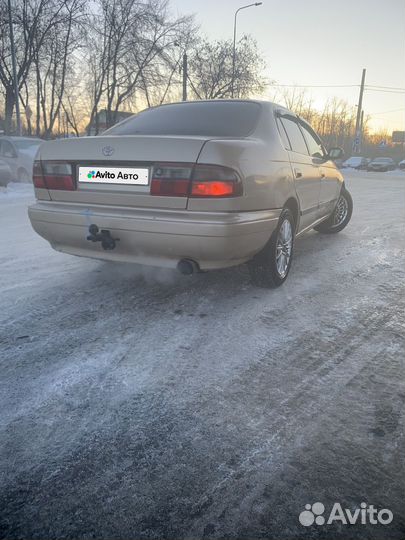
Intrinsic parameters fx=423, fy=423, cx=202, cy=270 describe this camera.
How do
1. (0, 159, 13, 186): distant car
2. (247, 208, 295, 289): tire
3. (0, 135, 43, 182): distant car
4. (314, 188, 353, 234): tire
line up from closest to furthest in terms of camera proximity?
(247, 208, 295, 289): tire, (314, 188, 353, 234): tire, (0, 159, 13, 186): distant car, (0, 135, 43, 182): distant car

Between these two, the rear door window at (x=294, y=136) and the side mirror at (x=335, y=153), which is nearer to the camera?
the rear door window at (x=294, y=136)

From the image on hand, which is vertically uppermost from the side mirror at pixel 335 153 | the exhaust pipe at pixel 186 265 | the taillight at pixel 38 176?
the side mirror at pixel 335 153

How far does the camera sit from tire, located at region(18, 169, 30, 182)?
1289 cm

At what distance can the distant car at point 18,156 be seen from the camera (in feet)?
41.7

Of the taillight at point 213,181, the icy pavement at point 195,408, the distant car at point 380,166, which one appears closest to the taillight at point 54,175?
the icy pavement at point 195,408

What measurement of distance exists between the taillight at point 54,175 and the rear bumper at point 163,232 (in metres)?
0.14

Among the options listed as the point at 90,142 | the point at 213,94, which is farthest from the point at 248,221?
the point at 213,94

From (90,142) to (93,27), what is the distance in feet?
90.8

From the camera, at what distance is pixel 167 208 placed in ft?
9.59

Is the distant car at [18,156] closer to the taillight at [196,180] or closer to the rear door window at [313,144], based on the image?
the rear door window at [313,144]

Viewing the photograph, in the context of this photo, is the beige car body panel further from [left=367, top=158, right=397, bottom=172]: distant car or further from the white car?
the white car

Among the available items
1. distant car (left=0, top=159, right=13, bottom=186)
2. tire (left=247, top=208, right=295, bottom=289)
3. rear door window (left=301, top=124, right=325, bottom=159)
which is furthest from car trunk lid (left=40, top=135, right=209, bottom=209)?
distant car (left=0, top=159, right=13, bottom=186)

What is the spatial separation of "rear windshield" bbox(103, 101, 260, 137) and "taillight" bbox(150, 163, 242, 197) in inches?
25.0

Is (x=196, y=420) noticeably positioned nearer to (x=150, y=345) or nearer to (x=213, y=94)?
(x=150, y=345)
